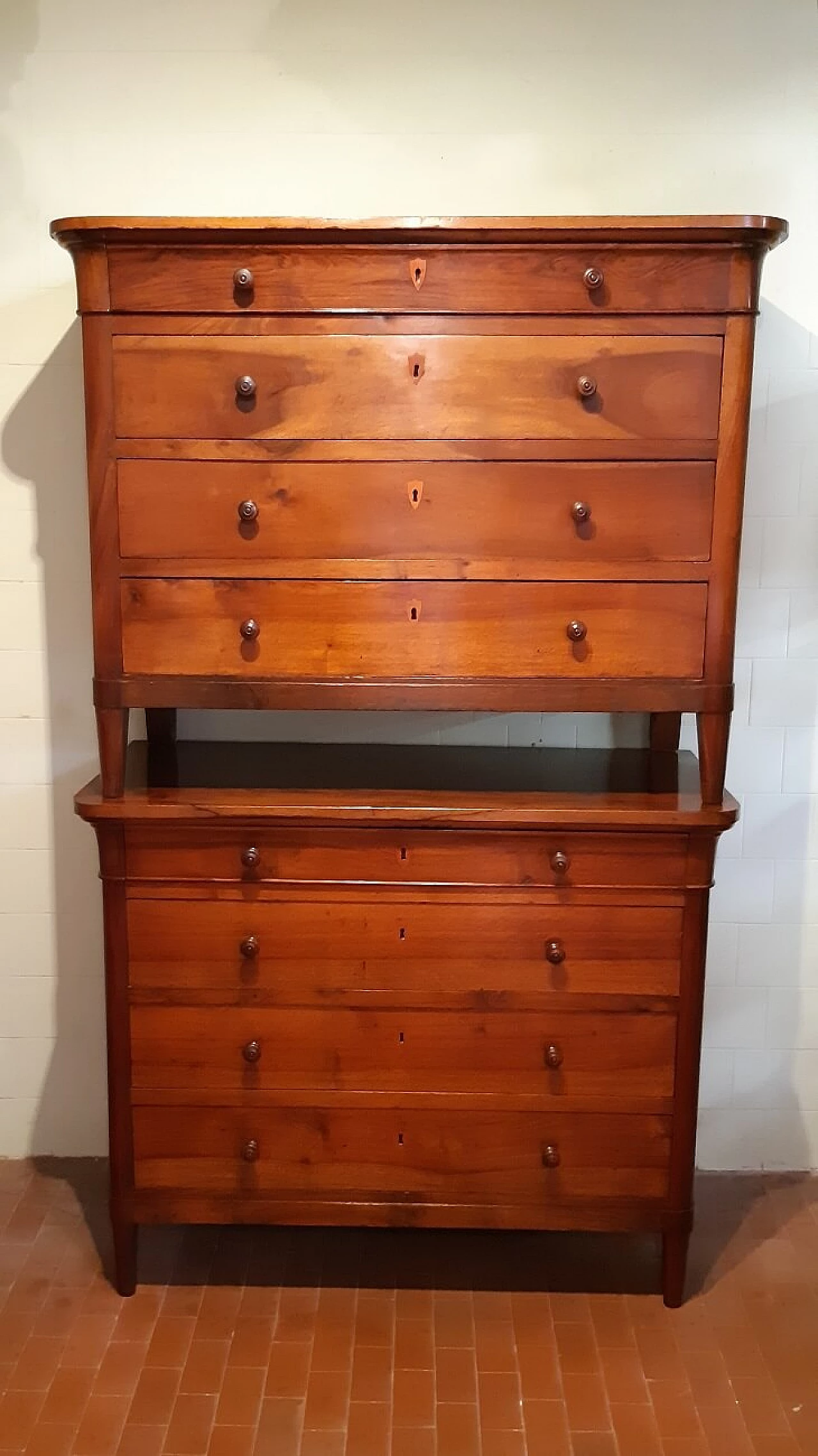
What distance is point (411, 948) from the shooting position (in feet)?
8.34

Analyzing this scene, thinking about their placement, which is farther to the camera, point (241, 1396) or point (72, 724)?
point (72, 724)

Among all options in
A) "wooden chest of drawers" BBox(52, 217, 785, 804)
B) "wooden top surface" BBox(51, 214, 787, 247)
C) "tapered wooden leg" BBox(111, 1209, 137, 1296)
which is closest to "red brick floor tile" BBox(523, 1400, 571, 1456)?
"tapered wooden leg" BBox(111, 1209, 137, 1296)

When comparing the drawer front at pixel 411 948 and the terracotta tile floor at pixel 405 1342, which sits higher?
the drawer front at pixel 411 948

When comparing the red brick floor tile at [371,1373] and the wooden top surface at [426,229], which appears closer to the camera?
the wooden top surface at [426,229]

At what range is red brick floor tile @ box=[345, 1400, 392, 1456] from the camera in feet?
7.51

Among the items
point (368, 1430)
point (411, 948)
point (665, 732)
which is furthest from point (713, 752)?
point (368, 1430)

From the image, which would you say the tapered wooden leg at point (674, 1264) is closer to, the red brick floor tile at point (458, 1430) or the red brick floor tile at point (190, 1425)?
the red brick floor tile at point (458, 1430)

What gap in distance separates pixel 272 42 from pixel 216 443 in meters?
1.11

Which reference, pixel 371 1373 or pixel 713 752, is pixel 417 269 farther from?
pixel 371 1373

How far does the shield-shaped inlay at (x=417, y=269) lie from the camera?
2.31 m

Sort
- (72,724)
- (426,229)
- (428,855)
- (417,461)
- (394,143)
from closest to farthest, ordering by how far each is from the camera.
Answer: (426,229) < (417,461) < (428,855) < (394,143) < (72,724)

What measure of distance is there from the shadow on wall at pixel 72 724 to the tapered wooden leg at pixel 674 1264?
2.02 ft

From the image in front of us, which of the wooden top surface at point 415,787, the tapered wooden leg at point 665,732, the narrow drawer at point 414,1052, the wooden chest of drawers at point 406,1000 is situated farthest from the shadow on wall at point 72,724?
the narrow drawer at point 414,1052

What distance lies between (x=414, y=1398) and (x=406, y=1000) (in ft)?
2.56
